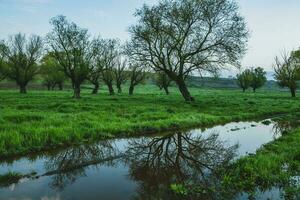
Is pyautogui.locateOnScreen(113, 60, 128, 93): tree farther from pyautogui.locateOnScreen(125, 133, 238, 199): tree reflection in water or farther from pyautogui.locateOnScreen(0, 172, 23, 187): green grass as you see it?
pyautogui.locateOnScreen(0, 172, 23, 187): green grass

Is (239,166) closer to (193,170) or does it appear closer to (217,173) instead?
(217,173)

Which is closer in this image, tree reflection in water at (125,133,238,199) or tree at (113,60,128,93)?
tree reflection in water at (125,133,238,199)

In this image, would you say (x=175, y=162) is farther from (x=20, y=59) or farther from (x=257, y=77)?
(x=257, y=77)

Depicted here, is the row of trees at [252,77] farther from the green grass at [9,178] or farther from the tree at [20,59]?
the green grass at [9,178]

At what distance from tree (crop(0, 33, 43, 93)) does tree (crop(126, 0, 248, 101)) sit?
34622mm

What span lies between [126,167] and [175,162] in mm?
1799

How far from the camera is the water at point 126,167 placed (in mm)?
8961

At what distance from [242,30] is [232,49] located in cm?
251

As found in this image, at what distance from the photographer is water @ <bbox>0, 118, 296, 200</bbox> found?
353 inches

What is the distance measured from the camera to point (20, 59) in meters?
66.6

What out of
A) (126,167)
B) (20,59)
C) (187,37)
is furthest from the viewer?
(20,59)

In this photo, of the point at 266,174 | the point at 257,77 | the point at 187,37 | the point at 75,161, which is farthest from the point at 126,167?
the point at 257,77

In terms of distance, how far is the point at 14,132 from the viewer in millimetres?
14523

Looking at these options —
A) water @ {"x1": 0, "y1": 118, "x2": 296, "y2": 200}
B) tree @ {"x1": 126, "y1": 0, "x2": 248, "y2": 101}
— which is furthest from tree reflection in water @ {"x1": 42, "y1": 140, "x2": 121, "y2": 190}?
tree @ {"x1": 126, "y1": 0, "x2": 248, "y2": 101}
